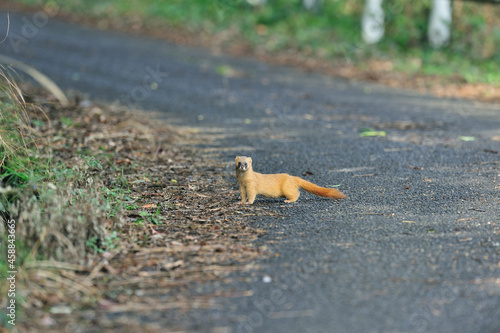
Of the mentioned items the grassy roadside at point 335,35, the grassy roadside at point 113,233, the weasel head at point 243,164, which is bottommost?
the grassy roadside at point 113,233

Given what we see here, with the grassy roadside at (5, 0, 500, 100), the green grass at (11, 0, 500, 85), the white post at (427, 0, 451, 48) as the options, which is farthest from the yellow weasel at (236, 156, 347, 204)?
the white post at (427, 0, 451, 48)

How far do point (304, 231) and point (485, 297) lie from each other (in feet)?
4.47

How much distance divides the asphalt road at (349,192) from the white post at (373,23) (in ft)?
11.6

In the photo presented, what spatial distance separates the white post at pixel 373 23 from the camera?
14414 millimetres

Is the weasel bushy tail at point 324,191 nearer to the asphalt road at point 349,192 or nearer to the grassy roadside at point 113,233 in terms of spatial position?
the asphalt road at point 349,192

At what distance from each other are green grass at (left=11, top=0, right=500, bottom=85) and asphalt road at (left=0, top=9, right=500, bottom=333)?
1738mm

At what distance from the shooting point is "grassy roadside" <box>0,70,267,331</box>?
3.15 meters

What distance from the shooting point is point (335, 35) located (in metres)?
15.3

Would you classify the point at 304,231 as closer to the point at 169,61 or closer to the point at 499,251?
the point at 499,251

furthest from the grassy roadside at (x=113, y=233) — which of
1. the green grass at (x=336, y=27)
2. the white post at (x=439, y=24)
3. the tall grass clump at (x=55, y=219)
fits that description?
the white post at (x=439, y=24)

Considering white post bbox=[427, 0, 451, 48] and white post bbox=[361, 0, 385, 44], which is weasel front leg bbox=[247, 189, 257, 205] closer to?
white post bbox=[427, 0, 451, 48]

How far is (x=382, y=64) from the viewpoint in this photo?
40.5 feet

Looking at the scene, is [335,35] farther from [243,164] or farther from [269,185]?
[243,164]

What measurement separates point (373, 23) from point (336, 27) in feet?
6.13
